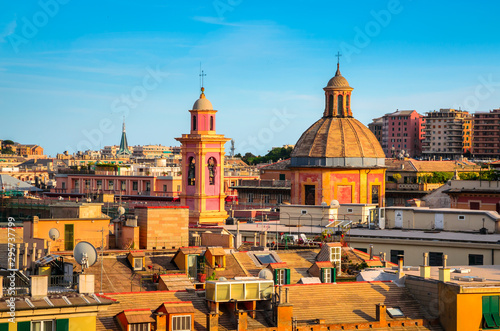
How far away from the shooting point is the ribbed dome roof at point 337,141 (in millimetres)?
59375

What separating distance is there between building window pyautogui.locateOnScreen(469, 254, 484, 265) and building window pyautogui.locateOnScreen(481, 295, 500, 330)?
13.9 m

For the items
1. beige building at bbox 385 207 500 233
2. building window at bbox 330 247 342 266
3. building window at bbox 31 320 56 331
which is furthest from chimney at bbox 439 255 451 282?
beige building at bbox 385 207 500 233

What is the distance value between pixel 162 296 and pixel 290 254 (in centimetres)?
1051

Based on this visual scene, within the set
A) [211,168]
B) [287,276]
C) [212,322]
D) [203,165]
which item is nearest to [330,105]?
[211,168]

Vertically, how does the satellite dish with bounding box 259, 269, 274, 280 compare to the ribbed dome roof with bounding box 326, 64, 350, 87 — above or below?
below

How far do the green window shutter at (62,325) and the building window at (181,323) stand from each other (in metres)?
3.44

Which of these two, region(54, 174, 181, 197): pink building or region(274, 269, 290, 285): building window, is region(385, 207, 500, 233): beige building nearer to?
region(274, 269, 290, 285): building window

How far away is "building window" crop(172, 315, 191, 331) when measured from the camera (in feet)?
85.9

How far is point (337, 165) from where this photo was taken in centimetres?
5931

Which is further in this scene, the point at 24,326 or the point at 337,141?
the point at 337,141

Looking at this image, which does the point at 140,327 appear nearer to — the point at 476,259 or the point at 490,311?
the point at 490,311

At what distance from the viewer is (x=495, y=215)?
49.0 m

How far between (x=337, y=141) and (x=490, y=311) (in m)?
30.9

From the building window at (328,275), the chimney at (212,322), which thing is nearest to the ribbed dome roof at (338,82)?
the building window at (328,275)
